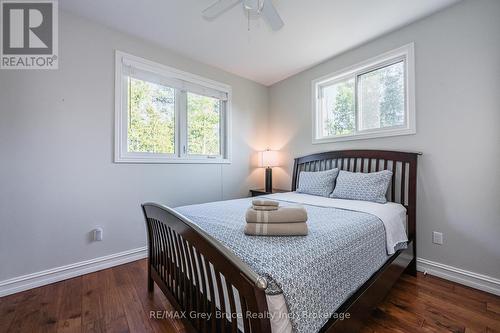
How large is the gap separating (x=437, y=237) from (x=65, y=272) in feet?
11.8

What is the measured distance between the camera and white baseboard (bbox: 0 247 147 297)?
1.82 metres

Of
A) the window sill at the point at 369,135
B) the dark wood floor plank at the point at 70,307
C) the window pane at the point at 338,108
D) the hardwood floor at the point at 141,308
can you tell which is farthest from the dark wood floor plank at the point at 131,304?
the window pane at the point at 338,108

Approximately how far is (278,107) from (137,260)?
308cm

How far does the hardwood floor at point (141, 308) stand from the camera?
56.1 inches

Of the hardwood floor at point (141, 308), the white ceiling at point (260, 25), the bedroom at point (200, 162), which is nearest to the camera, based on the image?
the bedroom at point (200, 162)

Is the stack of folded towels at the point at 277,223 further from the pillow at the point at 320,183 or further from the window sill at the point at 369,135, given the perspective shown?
the window sill at the point at 369,135

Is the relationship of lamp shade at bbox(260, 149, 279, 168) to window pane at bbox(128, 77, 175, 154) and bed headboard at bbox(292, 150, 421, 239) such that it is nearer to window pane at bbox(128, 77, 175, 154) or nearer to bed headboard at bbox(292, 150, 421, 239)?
bed headboard at bbox(292, 150, 421, 239)

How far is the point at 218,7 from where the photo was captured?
5.39 feet

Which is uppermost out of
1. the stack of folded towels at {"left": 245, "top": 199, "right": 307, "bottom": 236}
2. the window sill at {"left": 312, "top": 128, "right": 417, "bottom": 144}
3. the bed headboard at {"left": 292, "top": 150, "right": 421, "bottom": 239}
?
the window sill at {"left": 312, "top": 128, "right": 417, "bottom": 144}

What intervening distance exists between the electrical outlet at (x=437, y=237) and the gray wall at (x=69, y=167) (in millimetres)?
2909

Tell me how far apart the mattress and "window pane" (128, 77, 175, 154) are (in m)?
1.37

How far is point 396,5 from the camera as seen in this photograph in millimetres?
1983

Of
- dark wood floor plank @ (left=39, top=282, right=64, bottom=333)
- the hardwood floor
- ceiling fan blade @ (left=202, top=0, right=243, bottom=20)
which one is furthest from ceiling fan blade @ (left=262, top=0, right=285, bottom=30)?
dark wood floor plank @ (left=39, top=282, right=64, bottom=333)

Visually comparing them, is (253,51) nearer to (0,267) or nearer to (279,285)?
(279,285)
